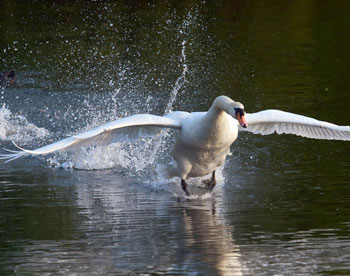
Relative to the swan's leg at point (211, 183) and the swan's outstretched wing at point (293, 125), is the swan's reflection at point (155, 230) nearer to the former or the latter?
the swan's leg at point (211, 183)

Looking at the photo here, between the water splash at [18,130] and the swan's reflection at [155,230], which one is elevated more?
the water splash at [18,130]

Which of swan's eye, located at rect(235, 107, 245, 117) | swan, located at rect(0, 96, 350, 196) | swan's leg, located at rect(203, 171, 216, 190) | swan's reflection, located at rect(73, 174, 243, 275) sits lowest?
swan's reflection, located at rect(73, 174, 243, 275)

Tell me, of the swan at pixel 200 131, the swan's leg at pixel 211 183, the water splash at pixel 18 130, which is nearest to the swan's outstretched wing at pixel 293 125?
the swan at pixel 200 131

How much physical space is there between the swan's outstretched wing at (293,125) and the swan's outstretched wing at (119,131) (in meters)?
1.14

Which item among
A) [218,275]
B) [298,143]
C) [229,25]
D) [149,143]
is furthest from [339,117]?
[229,25]

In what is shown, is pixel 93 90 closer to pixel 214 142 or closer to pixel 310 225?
pixel 214 142

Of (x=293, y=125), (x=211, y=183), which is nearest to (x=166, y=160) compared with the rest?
(x=211, y=183)

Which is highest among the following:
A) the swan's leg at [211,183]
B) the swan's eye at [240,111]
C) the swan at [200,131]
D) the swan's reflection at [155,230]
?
the swan's eye at [240,111]

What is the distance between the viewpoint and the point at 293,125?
11.2m

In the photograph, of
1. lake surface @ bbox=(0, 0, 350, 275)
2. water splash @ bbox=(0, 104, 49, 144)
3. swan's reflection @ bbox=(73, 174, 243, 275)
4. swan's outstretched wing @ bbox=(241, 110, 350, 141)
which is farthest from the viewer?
water splash @ bbox=(0, 104, 49, 144)

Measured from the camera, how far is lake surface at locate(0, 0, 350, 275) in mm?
8297

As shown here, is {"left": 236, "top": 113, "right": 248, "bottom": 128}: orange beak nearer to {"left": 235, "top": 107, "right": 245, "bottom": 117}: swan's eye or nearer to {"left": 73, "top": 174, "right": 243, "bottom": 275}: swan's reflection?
{"left": 235, "top": 107, "right": 245, "bottom": 117}: swan's eye

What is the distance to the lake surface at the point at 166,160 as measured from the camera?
8.30 meters

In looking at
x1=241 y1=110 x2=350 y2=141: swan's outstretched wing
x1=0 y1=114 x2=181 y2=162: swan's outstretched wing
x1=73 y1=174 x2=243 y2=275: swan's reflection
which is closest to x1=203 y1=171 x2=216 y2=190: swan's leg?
x1=73 y1=174 x2=243 y2=275: swan's reflection
